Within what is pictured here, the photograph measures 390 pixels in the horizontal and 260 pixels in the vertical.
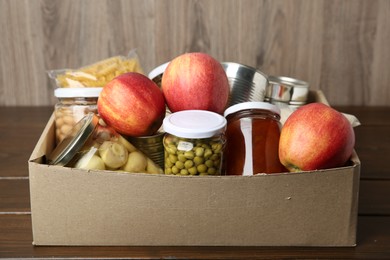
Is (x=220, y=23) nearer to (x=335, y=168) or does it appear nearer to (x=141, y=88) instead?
(x=141, y=88)

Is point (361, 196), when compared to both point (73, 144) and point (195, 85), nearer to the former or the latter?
point (195, 85)

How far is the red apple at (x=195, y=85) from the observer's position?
2.64ft

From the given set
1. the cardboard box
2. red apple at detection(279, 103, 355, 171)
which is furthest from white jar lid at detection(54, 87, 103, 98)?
red apple at detection(279, 103, 355, 171)

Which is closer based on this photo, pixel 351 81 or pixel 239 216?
pixel 239 216

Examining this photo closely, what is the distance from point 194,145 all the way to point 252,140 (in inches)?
3.1

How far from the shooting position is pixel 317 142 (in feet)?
2.36

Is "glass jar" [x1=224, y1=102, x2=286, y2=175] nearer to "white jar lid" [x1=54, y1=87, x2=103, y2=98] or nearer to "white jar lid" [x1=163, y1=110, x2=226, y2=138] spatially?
"white jar lid" [x1=163, y1=110, x2=226, y2=138]

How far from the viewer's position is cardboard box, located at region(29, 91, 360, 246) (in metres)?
0.68

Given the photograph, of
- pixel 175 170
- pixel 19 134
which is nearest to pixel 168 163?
pixel 175 170

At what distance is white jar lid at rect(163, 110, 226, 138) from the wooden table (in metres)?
0.14

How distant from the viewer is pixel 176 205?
0.69m

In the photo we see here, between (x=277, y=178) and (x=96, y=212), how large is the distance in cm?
22

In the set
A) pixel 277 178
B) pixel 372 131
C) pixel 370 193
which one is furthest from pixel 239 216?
pixel 372 131

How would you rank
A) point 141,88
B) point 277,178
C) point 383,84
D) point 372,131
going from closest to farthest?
point 277,178
point 141,88
point 372,131
point 383,84
